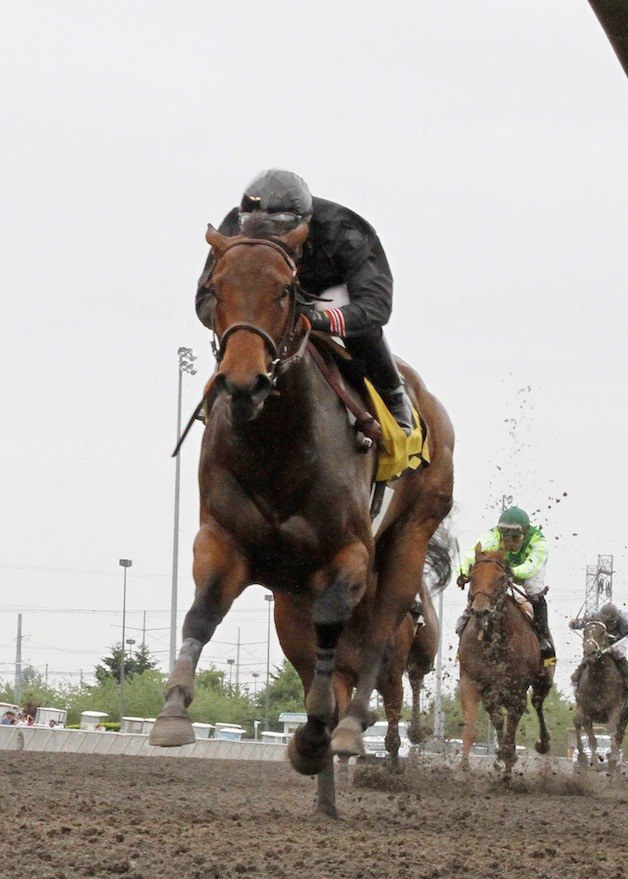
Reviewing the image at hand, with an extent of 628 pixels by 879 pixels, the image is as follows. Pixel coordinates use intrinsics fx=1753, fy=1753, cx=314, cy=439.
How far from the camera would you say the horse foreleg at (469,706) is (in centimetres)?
1769

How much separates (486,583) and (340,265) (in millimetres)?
8872

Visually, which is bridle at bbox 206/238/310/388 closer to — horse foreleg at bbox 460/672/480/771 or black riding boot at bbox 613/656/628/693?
horse foreleg at bbox 460/672/480/771

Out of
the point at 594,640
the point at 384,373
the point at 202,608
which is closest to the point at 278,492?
the point at 202,608

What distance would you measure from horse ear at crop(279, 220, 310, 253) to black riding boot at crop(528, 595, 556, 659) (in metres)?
11.0

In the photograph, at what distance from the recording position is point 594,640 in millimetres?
23578

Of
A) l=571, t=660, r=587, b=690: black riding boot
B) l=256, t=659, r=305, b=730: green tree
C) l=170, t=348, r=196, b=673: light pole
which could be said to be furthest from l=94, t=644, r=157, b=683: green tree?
l=571, t=660, r=587, b=690: black riding boot

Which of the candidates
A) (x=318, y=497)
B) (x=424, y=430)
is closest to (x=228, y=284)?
(x=318, y=497)

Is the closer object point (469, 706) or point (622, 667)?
point (469, 706)

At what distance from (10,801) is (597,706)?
52.6 feet

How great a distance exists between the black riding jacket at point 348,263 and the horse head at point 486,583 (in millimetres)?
8743

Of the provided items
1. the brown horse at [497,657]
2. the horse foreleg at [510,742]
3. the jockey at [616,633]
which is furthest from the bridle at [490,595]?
the jockey at [616,633]

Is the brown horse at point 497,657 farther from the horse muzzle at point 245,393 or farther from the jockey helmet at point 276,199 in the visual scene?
the horse muzzle at point 245,393

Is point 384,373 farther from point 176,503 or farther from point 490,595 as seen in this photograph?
point 176,503

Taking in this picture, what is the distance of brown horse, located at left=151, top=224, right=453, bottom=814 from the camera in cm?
715
